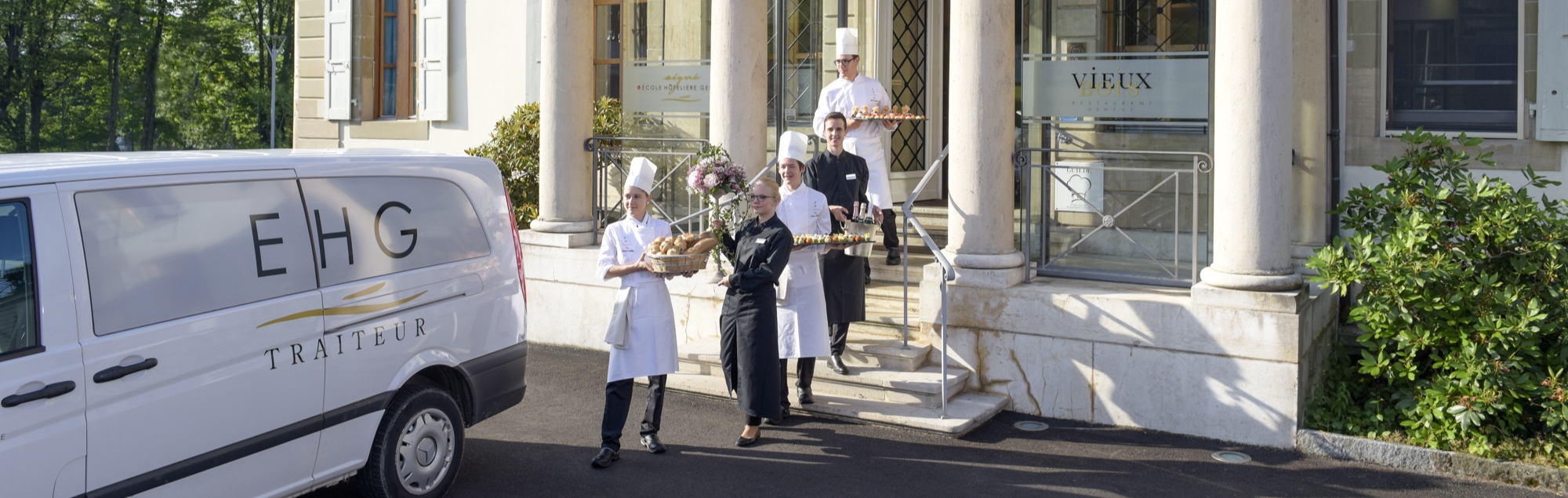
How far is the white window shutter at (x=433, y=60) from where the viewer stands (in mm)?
12875

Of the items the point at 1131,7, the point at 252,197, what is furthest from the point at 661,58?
the point at 252,197

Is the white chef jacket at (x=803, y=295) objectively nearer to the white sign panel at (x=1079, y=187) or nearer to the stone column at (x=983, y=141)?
the stone column at (x=983, y=141)

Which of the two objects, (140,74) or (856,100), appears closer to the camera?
(856,100)

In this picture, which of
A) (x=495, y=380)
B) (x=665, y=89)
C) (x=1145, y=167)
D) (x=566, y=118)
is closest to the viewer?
(x=495, y=380)

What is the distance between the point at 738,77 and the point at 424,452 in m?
4.21

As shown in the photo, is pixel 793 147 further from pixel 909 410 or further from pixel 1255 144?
pixel 1255 144

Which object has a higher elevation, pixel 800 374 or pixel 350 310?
pixel 350 310

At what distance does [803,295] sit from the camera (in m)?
6.96

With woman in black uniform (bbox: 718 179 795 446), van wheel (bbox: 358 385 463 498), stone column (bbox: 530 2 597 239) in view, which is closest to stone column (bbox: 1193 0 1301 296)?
woman in black uniform (bbox: 718 179 795 446)

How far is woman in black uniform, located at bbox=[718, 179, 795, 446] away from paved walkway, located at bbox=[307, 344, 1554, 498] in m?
0.29

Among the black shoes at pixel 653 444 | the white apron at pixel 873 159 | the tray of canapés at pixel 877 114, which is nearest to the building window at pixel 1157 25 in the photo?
the tray of canapés at pixel 877 114

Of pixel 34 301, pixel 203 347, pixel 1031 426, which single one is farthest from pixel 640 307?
pixel 34 301

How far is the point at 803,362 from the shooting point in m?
7.21

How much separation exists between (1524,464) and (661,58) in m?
7.29
